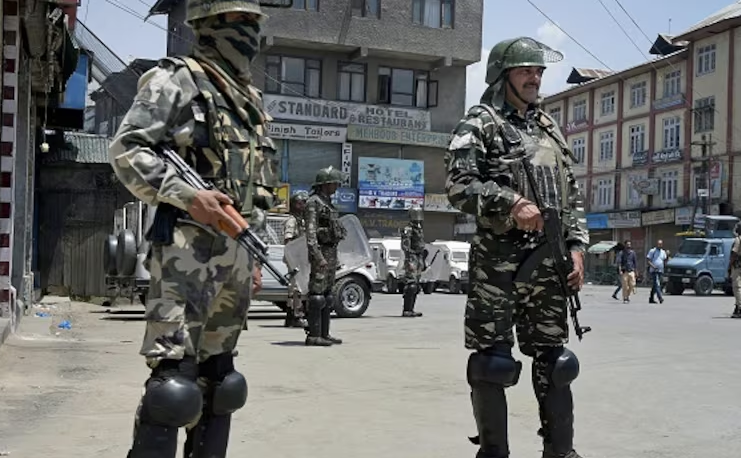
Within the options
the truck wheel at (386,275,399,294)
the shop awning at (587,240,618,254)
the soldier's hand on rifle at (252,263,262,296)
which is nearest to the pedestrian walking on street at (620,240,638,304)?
the truck wheel at (386,275,399,294)

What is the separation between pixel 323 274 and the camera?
34.8 feet

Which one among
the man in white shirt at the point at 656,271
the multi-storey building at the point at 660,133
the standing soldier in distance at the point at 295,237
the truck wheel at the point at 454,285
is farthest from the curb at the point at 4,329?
the multi-storey building at the point at 660,133

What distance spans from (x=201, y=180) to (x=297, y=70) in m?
36.8

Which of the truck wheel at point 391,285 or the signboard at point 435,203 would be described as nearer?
the truck wheel at point 391,285

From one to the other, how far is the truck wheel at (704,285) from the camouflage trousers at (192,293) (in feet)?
103

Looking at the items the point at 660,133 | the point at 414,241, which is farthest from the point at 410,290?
the point at 660,133

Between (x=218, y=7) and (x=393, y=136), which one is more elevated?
(x=393, y=136)

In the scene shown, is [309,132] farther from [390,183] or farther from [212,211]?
[212,211]

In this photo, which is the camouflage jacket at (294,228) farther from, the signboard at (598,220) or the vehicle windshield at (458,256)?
the signboard at (598,220)

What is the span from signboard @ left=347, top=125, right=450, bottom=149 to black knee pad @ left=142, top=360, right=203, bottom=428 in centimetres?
3690

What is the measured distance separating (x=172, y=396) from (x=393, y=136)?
37621 millimetres

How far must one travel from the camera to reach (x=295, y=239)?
12414 mm

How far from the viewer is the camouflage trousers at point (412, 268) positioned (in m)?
17.2

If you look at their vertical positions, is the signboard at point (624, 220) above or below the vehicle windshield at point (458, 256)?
above
